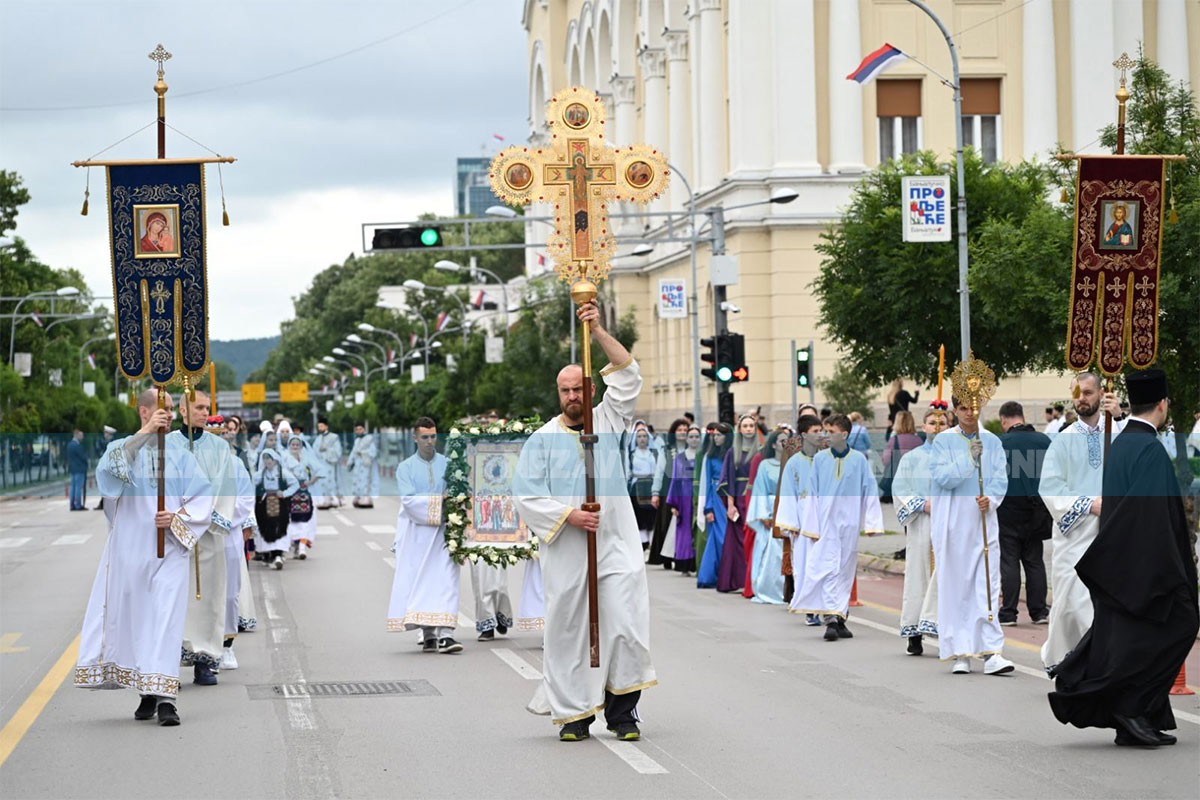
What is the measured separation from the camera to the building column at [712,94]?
5150cm

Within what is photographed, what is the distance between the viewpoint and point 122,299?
12500 millimetres

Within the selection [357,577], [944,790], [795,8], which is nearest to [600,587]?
[944,790]

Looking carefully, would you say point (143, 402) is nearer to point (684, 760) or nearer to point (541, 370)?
point (684, 760)

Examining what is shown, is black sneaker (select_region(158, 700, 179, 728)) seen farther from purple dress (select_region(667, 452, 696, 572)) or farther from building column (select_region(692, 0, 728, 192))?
building column (select_region(692, 0, 728, 192))

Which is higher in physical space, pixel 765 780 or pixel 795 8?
pixel 795 8

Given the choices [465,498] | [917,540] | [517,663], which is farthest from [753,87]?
[517,663]

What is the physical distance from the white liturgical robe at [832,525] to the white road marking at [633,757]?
6.34 m

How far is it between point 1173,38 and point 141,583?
41615 millimetres

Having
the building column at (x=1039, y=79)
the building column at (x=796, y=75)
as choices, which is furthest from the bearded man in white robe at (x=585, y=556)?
the building column at (x=1039, y=79)

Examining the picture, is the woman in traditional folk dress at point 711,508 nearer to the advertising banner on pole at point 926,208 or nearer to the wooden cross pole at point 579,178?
the advertising banner on pole at point 926,208

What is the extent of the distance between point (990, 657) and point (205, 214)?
20.4 feet

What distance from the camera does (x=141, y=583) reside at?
11.5 m

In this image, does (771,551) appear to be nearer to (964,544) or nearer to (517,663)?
(517,663)

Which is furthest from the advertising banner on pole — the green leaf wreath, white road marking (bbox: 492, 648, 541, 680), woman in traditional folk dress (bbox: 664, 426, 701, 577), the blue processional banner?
the blue processional banner
